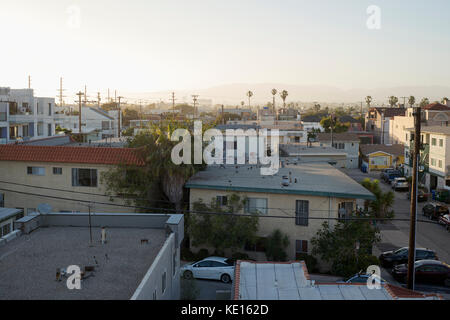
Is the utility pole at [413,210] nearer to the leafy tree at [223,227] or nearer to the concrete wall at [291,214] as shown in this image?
the concrete wall at [291,214]

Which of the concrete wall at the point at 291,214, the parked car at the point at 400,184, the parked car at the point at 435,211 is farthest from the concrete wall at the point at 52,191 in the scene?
the parked car at the point at 400,184

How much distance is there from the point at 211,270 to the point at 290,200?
20.5ft

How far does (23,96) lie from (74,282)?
65869mm

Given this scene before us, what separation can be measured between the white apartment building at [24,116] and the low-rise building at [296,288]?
35.0m

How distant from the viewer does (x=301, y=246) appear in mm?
24781

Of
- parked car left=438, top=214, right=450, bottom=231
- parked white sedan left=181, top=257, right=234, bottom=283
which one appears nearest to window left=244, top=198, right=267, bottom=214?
parked white sedan left=181, top=257, right=234, bottom=283

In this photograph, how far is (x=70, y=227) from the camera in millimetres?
17875

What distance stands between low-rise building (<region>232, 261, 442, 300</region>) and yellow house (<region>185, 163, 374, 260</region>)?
20.8 ft

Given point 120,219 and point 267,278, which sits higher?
point 120,219

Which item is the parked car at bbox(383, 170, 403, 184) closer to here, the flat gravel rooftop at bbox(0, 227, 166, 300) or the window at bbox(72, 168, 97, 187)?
the window at bbox(72, 168, 97, 187)

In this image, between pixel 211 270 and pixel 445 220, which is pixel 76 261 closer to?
pixel 211 270

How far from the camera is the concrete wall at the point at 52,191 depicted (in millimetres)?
27234
